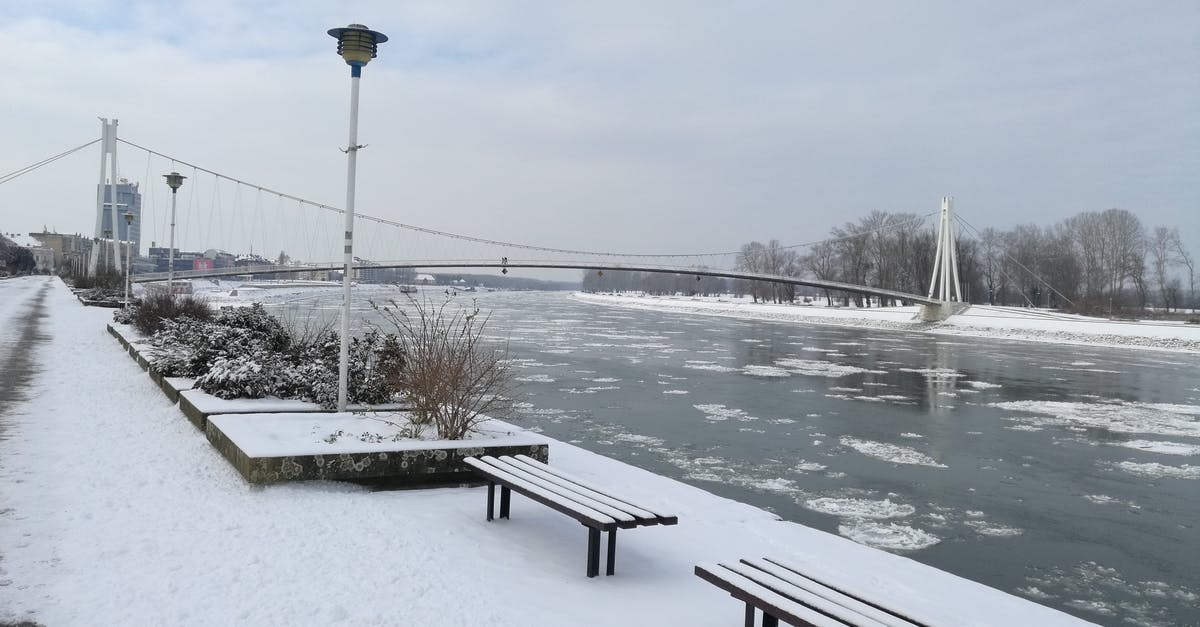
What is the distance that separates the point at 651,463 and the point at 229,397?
4501 millimetres

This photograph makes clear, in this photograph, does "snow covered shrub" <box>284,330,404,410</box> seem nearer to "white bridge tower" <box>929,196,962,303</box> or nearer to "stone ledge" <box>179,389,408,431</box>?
"stone ledge" <box>179,389,408,431</box>

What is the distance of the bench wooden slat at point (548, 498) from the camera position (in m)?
4.28

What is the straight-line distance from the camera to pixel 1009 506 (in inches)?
303

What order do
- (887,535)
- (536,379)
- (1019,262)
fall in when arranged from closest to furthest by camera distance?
(887,535) → (536,379) → (1019,262)

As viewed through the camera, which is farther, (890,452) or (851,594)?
(890,452)

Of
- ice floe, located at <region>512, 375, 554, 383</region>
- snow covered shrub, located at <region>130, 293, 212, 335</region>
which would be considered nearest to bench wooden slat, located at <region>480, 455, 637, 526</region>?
ice floe, located at <region>512, 375, 554, 383</region>

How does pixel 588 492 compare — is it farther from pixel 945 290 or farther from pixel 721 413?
pixel 945 290

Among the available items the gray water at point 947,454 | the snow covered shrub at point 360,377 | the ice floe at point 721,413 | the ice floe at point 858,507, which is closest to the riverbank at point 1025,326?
the gray water at point 947,454

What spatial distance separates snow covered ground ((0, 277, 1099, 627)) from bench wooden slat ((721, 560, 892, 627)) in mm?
284

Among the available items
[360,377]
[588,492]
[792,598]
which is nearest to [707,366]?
[360,377]

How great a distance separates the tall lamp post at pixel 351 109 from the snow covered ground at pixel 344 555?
1436mm

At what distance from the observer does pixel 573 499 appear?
4695 mm

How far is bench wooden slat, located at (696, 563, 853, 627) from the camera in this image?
3.16 metres

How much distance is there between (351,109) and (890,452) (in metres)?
7.41
